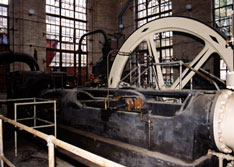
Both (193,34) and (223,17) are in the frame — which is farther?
(223,17)

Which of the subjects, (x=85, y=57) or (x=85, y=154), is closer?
(x=85, y=154)

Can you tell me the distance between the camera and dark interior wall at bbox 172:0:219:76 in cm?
961

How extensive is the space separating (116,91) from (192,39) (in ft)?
24.9

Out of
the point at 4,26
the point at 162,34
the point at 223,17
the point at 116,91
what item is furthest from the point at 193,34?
the point at 4,26

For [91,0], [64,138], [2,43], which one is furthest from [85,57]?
[64,138]

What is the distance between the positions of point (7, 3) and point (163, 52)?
8646 millimetres

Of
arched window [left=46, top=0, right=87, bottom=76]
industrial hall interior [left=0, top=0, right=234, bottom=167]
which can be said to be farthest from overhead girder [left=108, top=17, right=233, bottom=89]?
arched window [left=46, top=0, right=87, bottom=76]

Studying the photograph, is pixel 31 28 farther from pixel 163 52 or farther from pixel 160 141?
pixel 160 141

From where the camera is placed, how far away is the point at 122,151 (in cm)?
303

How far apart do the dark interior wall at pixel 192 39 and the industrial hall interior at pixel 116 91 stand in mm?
47

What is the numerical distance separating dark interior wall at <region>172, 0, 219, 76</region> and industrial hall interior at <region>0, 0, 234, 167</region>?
5 centimetres

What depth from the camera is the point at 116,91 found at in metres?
3.71

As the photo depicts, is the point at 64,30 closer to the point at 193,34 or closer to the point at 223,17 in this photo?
the point at 223,17

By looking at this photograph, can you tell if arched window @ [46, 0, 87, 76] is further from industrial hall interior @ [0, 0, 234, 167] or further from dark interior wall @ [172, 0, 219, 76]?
dark interior wall @ [172, 0, 219, 76]
